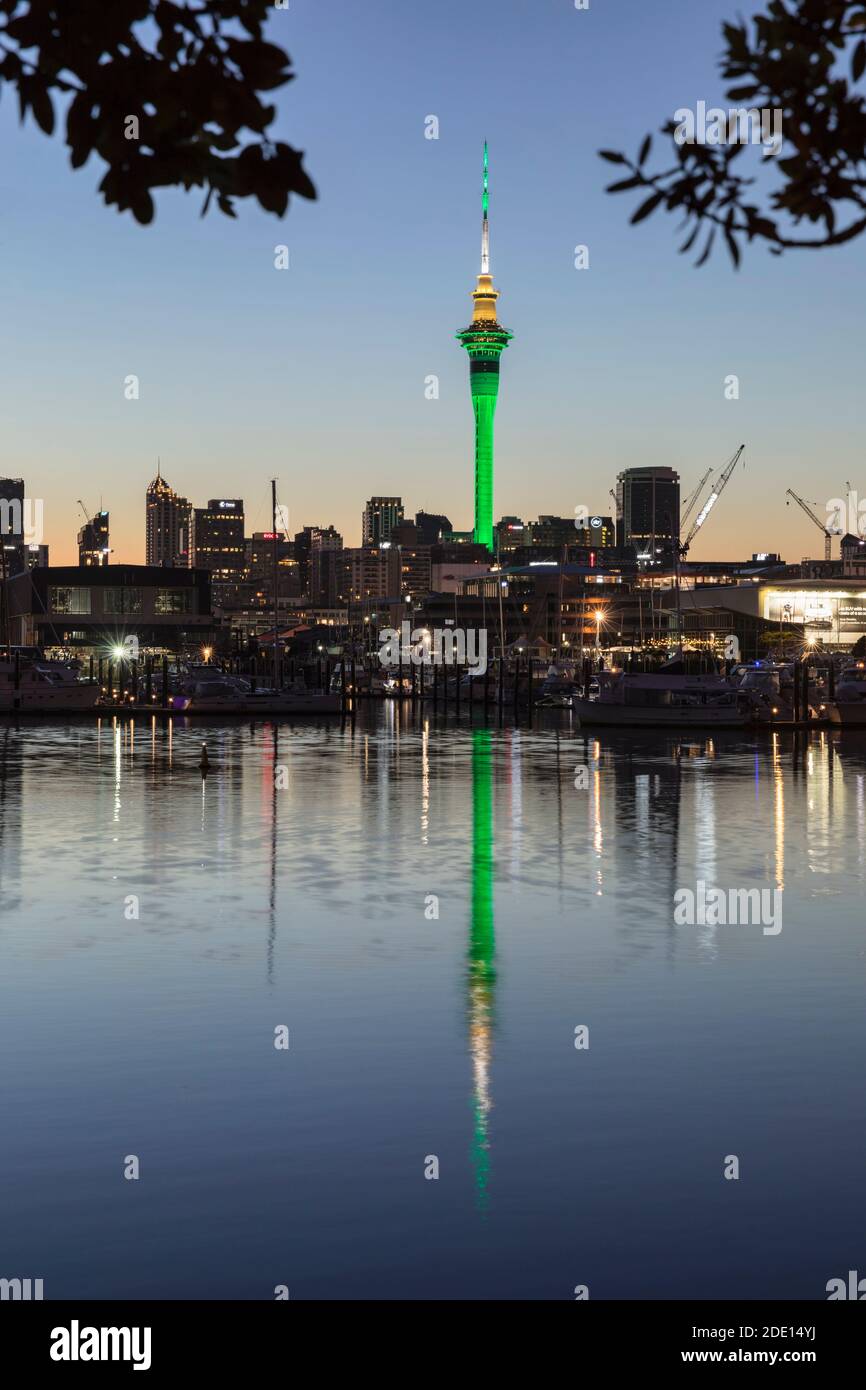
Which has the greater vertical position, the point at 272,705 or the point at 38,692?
the point at 38,692

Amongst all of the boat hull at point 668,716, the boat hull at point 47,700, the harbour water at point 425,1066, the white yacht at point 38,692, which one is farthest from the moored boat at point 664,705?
the harbour water at point 425,1066

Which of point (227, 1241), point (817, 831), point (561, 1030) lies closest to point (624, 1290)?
point (227, 1241)

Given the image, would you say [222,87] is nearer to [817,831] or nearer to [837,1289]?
[837,1289]

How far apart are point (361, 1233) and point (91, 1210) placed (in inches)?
117

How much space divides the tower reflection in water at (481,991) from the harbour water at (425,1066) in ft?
0.32

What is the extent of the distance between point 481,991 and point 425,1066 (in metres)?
5.60

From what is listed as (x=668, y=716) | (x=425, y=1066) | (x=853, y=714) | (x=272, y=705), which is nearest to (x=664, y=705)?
(x=668, y=716)

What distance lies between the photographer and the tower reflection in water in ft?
66.2

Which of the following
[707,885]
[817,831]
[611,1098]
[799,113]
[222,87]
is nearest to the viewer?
[222,87]

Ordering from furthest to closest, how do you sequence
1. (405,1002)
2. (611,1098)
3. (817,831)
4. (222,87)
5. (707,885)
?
(817,831), (707,885), (405,1002), (611,1098), (222,87)

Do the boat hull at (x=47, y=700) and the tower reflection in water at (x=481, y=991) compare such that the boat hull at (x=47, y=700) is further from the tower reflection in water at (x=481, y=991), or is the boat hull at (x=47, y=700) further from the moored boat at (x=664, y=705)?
the tower reflection in water at (x=481, y=991)

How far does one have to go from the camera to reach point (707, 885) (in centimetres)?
4375

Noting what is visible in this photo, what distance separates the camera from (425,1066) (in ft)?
79.2

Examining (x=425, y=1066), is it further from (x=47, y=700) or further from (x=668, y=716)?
(x=47, y=700)
